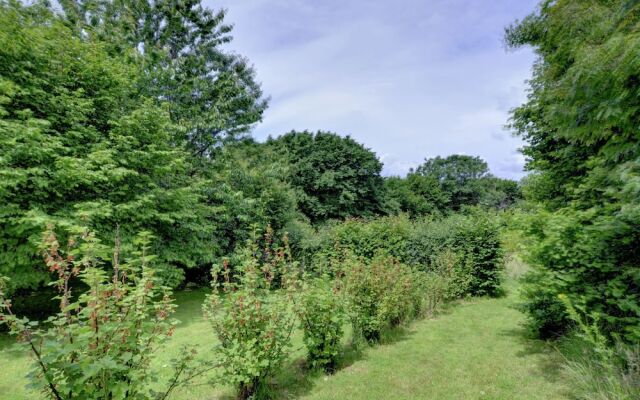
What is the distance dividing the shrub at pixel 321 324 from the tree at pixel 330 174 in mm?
20010

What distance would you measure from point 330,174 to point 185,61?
14.5 m

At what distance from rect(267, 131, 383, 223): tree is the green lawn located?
19084 mm

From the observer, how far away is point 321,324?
439cm

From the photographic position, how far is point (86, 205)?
659cm

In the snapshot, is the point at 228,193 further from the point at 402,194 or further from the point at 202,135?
the point at 402,194

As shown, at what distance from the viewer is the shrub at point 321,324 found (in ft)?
14.2

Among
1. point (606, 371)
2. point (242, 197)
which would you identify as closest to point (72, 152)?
point (242, 197)

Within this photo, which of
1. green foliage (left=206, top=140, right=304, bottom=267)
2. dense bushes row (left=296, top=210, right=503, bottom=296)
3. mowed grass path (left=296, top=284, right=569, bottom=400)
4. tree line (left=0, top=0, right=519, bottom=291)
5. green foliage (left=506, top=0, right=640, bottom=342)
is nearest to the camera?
green foliage (left=506, top=0, right=640, bottom=342)

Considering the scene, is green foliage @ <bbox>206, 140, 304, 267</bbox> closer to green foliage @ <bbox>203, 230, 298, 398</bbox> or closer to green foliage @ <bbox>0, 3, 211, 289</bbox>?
green foliage @ <bbox>0, 3, 211, 289</bbox>

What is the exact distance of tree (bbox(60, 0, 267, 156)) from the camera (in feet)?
39.2

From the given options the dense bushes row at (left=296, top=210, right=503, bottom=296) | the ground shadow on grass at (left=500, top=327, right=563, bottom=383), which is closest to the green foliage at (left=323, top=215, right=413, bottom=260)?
the dense bushes row at (left=296, top=210, right=503, bottom=296)

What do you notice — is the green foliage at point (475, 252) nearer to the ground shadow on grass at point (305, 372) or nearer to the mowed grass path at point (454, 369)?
the mowed grass path at point (454, 369)

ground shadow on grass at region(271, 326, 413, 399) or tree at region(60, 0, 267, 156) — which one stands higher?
tree at region(60, 0, 267, 156)

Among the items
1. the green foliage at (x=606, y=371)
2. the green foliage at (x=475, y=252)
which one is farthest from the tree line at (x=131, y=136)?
the green foliage at (x=475, y=252)
